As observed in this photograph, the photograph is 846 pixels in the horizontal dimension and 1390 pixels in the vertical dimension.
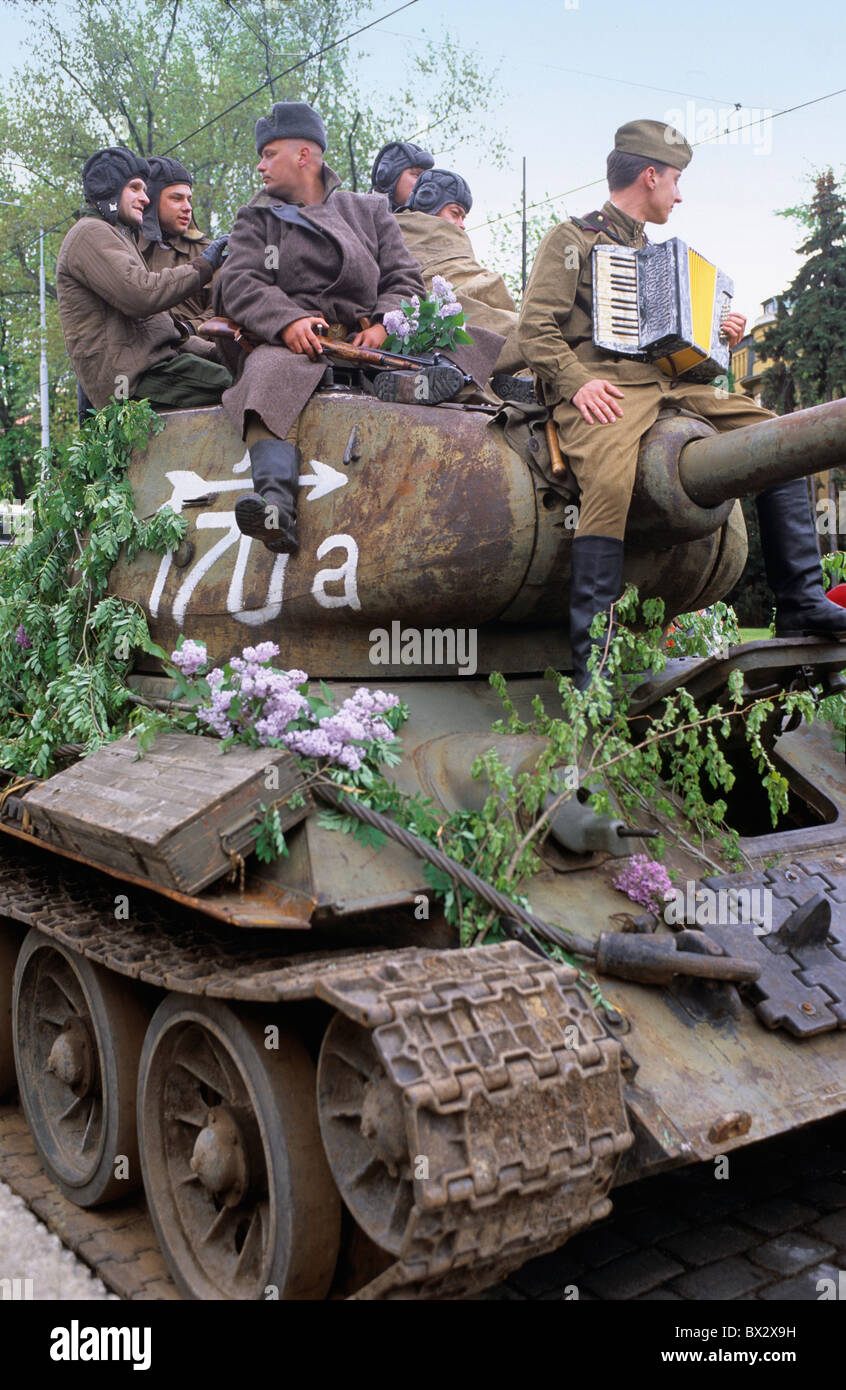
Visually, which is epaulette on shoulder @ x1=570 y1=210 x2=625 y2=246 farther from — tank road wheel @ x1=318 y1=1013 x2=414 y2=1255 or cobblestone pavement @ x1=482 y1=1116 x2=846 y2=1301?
cobblestone pavement @ x1=482 y1=1116 x2=846 y2=1301

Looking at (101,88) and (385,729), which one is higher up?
(101,88)

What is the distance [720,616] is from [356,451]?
2.86 meters

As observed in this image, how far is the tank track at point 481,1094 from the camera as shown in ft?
9.32

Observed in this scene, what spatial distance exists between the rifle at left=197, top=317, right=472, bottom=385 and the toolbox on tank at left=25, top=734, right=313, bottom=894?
1751mm

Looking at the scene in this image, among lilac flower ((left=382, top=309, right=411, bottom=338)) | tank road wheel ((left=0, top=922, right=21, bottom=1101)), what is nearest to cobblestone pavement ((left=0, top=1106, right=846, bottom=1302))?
tank road wheel ((left=0, top=922, right=21, bottom=1101))

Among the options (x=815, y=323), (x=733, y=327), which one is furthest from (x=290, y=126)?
(x=815, y=323)

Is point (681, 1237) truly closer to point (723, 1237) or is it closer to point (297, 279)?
point (723, 1237)

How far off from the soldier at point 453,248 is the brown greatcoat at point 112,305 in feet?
5.51

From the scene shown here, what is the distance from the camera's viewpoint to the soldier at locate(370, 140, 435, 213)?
7879 millimetres

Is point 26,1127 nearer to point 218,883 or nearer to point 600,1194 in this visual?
point 218,883

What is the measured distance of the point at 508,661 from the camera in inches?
193

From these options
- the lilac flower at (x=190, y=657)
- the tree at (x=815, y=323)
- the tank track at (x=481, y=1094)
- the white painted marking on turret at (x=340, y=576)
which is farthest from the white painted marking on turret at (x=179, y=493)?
the tree at (x=815, y=323)

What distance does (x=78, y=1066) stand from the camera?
15.3 ft
